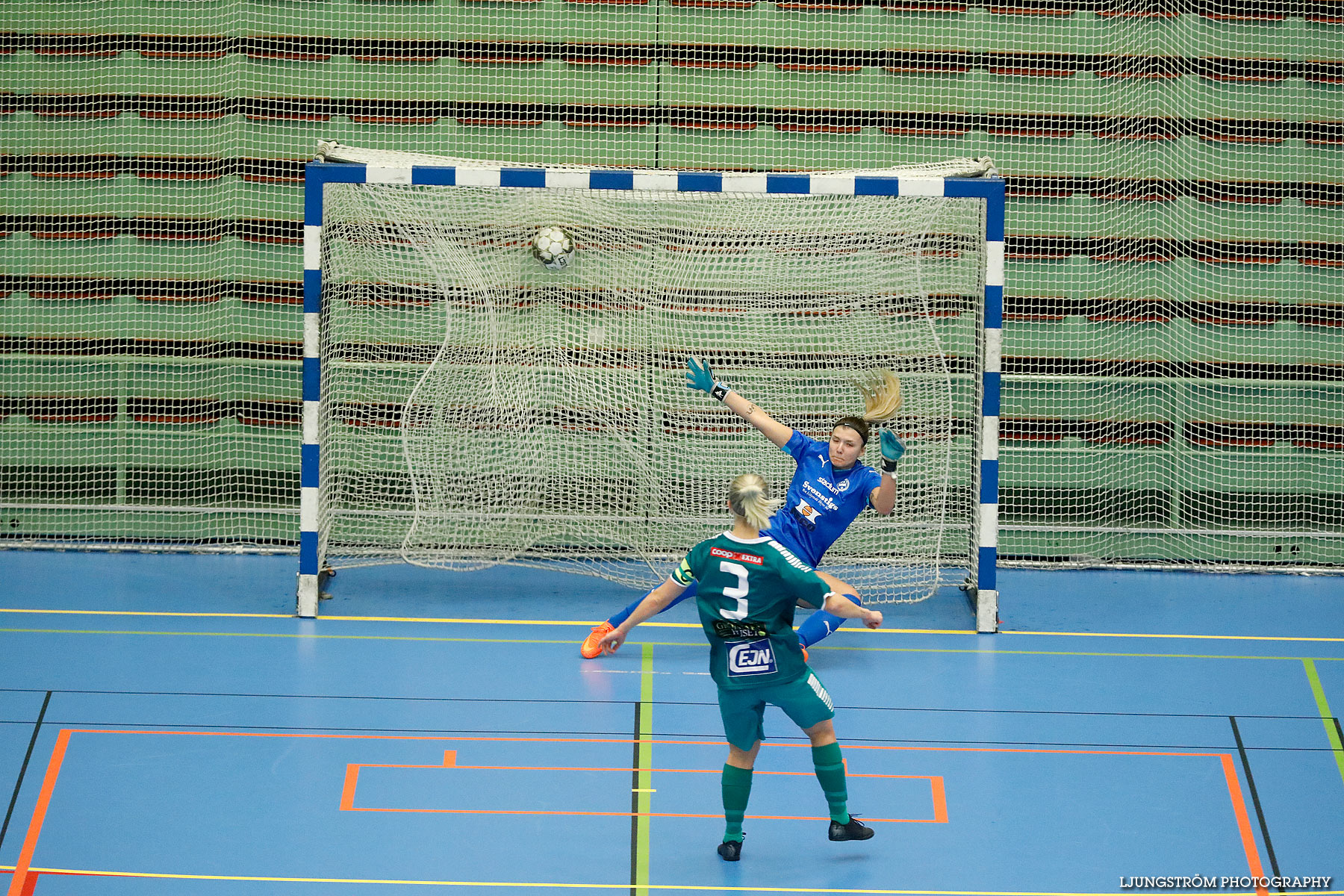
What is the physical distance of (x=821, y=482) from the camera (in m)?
7.33

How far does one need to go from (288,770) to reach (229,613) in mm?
2440

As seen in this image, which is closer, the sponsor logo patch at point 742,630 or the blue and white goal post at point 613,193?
the sponsor logo patch at point 742,630

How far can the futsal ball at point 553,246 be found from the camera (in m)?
8.85

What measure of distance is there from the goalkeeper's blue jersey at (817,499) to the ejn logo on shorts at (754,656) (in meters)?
2.24

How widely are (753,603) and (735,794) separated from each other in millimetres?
800

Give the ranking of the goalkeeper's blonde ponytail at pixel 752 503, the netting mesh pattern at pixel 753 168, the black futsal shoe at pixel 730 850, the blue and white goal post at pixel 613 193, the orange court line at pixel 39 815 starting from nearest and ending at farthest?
1. the goalkeeper's blonde ponytail at pixel 752 503
2. the orange court line at pixel 39 815
3. the black futsal shoe at pixel 730 850
4. the blue and white goal post at pixel 613 193
5. the netting mesh pattern at pixel 753 168

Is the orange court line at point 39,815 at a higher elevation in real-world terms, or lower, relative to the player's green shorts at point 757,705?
lower

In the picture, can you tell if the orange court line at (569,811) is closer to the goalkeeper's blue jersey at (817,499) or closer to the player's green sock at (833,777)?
the player's green sock at (833,777)

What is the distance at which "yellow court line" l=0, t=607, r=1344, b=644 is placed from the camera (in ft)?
26.8

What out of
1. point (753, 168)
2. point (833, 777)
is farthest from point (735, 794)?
point (753, 168)

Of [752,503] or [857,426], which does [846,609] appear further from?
[857,426]

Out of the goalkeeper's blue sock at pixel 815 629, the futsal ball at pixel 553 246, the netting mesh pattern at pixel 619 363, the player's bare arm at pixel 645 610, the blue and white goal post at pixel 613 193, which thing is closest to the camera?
the player's bare arm at pixel 645 610

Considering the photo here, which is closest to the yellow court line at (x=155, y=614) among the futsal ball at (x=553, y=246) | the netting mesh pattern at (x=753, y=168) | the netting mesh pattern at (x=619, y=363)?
the netting mesh pattern at (x=619, y=363)

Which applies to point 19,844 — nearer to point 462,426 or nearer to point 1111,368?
point 462,426
